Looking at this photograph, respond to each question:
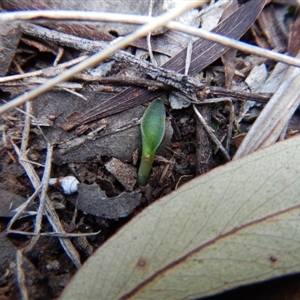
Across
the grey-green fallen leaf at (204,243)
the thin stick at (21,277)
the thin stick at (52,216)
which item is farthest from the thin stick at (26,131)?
the grey-green fallen leaf at (204,243)

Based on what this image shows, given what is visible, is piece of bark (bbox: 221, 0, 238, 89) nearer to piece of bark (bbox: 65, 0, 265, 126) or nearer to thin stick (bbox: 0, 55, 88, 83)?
piece of bark (bbox: 65, 0, 265, 126)

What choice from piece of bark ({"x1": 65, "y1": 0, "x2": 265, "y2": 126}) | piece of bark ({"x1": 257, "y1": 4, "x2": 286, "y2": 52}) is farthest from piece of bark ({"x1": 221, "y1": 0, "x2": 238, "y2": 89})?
piece of bark ({"x1": 257, "y1": 4, "x2": 286, "y2": 52})

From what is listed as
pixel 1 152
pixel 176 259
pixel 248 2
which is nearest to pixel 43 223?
pixel 1 152

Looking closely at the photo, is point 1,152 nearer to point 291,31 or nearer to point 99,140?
point 99,140

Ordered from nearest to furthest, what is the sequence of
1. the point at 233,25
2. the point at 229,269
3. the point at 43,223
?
the point at 229,269
the point at 43,223
the point at 233,25

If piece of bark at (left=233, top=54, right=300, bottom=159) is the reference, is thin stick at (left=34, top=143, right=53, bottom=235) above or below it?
above
